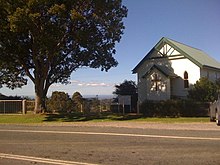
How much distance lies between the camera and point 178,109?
28203mm

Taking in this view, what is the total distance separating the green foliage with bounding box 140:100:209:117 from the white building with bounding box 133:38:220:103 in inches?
246

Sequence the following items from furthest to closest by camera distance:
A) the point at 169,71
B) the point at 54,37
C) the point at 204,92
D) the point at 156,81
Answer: the point at 156,81 < the point at 169,71 < the point at 204,92 < the point at 54,37

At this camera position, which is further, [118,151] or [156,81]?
[156,81]

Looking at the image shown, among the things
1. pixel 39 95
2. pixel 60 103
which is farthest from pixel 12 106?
pixel 39 95

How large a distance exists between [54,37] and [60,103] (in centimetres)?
1130

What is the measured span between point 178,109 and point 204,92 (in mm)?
4146

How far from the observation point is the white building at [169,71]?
35188 millimetres

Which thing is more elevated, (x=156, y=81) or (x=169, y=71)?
(x=169, y=71)

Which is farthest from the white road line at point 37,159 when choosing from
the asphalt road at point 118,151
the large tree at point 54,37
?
the large tree at point 54,37

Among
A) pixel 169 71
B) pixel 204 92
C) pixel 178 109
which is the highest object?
pixel 169 71

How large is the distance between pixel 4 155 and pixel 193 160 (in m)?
5.32

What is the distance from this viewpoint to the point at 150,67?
37.7 meters

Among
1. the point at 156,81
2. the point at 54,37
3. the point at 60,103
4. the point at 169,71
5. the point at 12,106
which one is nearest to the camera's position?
the point at 54,37

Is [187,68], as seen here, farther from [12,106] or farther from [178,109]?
[12,106]
